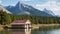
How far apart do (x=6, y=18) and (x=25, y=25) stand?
559 cm

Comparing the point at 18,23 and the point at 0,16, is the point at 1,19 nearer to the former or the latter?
the point at 0,16

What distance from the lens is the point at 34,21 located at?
76062mm

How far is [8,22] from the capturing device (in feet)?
179

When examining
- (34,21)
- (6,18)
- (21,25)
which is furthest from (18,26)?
(34,21)

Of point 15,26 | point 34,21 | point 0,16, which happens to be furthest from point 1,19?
point 34,21

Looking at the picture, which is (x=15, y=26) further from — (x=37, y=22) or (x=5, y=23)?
(x=37, y=22)

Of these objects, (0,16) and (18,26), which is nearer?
(18,26)

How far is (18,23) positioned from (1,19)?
Answer: 5.28 meters

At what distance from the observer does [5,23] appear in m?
53.2

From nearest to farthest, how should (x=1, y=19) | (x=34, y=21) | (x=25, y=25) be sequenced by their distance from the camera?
(x=25, y=25), (x=1, y=19), (x=34, y=21)

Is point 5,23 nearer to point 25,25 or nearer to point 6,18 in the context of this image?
point 6,18

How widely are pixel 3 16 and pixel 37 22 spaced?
26.7 m

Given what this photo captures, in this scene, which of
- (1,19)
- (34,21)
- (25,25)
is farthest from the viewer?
(34,21)

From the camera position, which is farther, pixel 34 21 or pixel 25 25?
pixel 34 21
